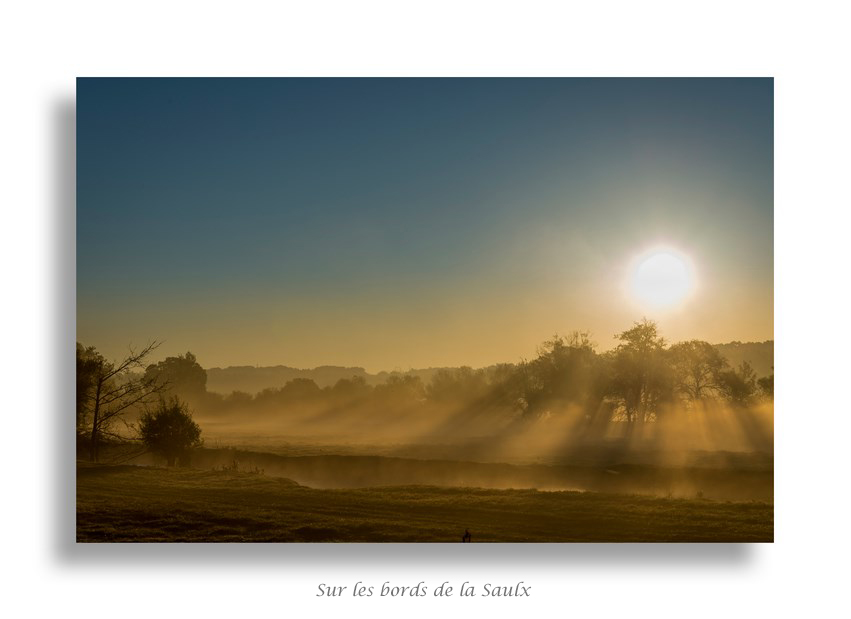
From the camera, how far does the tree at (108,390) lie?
5.88m

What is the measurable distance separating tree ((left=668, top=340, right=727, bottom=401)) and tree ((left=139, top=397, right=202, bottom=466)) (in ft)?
11.5

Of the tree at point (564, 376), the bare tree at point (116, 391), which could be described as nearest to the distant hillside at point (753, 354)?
the tree at point (564, 376)

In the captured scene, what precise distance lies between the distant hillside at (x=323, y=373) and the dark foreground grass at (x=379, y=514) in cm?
67

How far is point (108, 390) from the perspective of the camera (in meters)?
5.95

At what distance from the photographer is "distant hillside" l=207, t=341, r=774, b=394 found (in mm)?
5863

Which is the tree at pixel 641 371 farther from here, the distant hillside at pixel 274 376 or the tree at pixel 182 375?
the tree at pixel 182 375

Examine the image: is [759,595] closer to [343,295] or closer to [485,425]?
[485,425]

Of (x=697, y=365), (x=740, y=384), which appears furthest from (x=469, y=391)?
(x=740, y=384)
